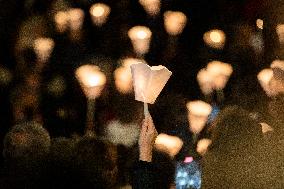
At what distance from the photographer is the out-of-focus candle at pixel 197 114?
2025mm

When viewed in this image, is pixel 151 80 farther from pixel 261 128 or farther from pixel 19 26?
pixel 19 26

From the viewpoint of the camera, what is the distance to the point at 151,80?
1.53 meters

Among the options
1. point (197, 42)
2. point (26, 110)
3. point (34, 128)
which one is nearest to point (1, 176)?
point (34, 128)

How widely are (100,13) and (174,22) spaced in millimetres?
324

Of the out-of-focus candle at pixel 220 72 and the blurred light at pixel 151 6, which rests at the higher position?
the blurred light at pixel 151 6

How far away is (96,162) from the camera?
166cm

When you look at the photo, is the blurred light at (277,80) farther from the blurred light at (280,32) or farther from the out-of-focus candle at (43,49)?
the out-of-focus candle at (43,49)

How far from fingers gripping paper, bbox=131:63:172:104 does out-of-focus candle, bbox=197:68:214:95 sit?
0.62 meters

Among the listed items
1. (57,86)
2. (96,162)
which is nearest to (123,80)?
(57,86)

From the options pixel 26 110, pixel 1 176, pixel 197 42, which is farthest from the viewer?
pixel 197 42

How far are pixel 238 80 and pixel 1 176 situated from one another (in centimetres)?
103

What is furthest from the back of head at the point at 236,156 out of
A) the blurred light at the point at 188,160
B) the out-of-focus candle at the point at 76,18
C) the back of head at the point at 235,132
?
the out-of-focus candle at the point at 76,18

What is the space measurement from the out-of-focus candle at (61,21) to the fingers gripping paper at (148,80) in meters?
0.70

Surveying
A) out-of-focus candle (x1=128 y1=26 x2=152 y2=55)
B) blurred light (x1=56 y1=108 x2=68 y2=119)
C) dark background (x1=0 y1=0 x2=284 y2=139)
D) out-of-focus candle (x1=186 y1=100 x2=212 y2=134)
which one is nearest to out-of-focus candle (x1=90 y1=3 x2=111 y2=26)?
dark background (x1=0 y1=0 x2=284 y2=139)
